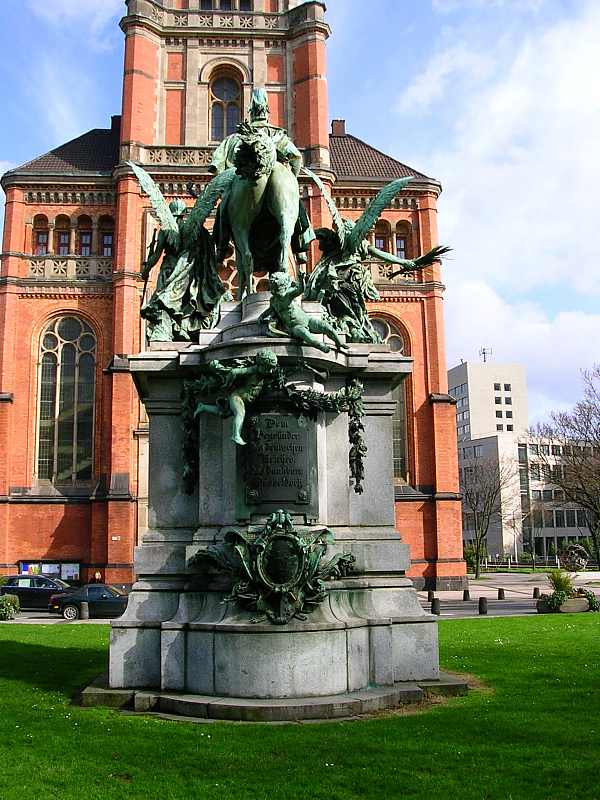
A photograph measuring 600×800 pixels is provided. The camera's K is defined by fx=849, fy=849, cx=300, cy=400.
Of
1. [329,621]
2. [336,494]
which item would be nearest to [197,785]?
[329,621]

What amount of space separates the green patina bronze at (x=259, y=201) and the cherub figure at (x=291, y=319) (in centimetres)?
98

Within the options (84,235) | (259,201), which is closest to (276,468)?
(259,201)

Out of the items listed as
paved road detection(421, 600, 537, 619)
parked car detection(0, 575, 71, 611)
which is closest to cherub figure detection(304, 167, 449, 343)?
paved road detection(421, 600, 537, 619)

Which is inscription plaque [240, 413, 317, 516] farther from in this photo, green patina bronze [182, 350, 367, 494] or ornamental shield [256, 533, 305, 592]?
ornamental shield [256, 533, 305, 592]

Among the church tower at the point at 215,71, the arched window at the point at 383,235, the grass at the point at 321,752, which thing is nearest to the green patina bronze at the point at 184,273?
the grass at the point at 321,752

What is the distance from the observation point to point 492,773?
665 centimetres

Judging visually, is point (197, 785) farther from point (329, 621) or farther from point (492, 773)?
point (329, 621)

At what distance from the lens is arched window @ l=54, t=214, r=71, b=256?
4144cm

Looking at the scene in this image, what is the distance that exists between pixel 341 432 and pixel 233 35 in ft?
126

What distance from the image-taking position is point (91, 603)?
28.4 m

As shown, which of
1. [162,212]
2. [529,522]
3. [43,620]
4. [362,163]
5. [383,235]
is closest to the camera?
[162,212]

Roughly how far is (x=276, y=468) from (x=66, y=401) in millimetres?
31823

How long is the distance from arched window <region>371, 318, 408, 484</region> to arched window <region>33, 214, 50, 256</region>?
16386mm

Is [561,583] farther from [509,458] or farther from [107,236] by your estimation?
[509,458]
